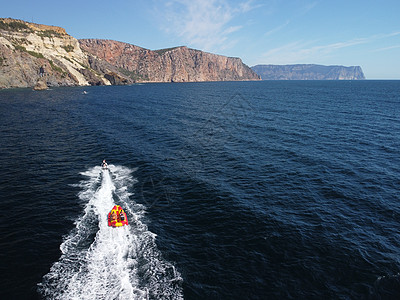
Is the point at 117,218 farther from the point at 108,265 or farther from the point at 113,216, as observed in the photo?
the point at 108,265

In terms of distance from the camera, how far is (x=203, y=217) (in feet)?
108

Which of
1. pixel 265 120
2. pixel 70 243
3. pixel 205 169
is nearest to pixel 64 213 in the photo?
pixel 70 243

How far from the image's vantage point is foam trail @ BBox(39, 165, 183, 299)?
21406 mm

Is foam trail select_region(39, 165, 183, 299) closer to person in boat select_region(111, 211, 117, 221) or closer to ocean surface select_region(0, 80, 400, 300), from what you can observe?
ocean surface select_region(0, 80, 400, 300)

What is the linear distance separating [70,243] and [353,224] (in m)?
34.9

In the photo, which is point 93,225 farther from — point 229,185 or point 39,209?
point 229,185

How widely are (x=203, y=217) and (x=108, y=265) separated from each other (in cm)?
1313

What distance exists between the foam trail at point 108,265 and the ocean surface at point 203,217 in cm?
12

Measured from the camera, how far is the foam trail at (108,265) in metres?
21.4

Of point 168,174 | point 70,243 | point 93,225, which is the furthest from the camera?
point 168,174

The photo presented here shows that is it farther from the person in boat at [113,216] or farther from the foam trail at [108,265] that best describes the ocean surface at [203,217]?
the person in boat at [113,216]

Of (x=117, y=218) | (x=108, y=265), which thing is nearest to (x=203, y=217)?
(x=117, y=218)

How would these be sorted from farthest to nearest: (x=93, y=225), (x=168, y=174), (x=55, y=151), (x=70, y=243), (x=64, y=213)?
(x=55, y=151), (x=168, y=174), (x=64, y=213), (x=93, y=225), (x=70, y=243)

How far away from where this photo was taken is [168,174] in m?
45.6
